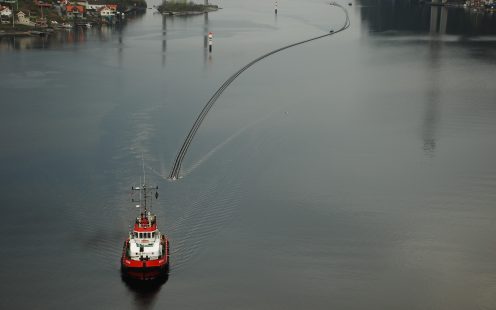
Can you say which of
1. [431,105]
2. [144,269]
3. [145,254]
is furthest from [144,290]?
[431,105]

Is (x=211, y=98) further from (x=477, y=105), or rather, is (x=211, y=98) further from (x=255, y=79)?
(x=477, y=105)

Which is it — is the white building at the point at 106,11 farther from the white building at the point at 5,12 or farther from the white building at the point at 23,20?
the white building at the point at 5,12

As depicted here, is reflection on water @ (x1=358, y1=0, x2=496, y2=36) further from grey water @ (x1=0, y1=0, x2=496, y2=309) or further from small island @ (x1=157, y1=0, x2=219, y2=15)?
grey water @ (x1=0, y1=0, x2=496, y2=309)

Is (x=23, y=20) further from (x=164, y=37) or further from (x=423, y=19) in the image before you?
(x=423, y=19)

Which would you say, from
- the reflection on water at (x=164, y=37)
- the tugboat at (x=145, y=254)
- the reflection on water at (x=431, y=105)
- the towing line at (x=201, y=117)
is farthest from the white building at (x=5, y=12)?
the tugboat at (x=145, y=254)

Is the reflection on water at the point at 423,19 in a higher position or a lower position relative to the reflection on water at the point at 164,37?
higher
